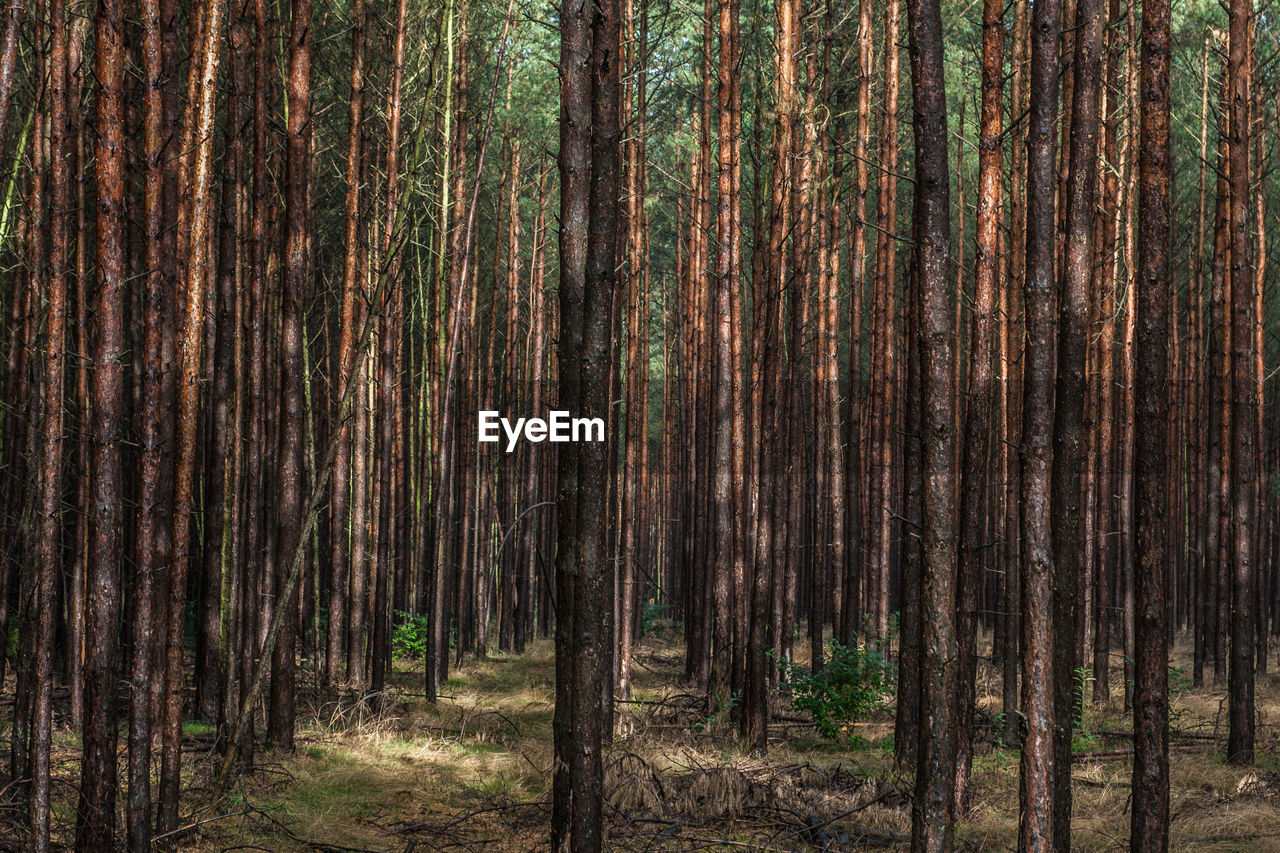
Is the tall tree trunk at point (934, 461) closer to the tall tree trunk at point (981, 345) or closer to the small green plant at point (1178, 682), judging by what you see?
the tall tree trunk at point (981, 345)

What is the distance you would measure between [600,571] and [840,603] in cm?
795

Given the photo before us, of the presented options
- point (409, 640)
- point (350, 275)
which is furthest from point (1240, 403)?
point (409, 640)

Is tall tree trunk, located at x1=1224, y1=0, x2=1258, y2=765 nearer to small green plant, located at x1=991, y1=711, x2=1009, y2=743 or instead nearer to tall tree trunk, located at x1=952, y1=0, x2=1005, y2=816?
small green plant, located at x1=991, y1=711, x2=1009, y2=743

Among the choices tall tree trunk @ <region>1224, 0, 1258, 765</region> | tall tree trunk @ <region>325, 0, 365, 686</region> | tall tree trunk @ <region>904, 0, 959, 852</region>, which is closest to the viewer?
tall tree trunk @ <region>904, 0, 959, 852</region>

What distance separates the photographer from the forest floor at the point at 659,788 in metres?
6.27

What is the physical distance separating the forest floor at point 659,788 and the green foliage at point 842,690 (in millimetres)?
217

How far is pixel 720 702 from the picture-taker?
9.38m

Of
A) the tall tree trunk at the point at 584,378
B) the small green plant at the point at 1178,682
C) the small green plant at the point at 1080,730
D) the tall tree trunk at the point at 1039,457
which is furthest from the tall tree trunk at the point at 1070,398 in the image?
the small green plant at the point at 1178,682

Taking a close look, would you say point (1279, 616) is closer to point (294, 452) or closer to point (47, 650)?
point (294, 452)

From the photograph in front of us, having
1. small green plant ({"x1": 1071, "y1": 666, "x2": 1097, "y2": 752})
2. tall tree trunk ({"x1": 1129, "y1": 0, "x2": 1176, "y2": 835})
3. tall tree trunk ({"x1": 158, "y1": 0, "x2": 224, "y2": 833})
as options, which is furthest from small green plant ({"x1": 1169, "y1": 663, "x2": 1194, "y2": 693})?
tall tree trunk ({"x1": 158, "y1": 0, "x2": 224, "y2": 833})

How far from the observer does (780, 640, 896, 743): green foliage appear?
945 cm

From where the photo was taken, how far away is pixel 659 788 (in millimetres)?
6992

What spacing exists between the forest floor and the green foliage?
217 millimetres

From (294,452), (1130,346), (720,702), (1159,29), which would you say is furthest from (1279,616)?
(294,452)
